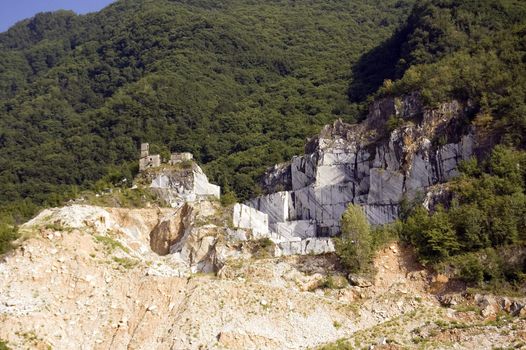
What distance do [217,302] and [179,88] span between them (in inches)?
2407

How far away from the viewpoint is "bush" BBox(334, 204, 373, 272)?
147 feet

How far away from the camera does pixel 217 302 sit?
137 ft

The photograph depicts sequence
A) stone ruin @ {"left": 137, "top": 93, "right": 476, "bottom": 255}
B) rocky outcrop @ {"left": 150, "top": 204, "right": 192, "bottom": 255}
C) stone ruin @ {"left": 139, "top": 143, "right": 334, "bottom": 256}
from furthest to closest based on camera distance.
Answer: stone ruin @ {"left": 137, "top": 93, "right": 476, "bottom": 255}
rocky outcrop @ {"left": 150, "top": 204, "right": 192, "bottom": 255}
stone ruin @ {"left": 139, "top": 143, "right": 334, "bottom": 256}

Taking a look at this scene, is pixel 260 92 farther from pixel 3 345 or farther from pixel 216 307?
pixel 3 345

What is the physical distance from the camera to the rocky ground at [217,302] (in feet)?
129

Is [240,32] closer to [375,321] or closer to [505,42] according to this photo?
[505,42]

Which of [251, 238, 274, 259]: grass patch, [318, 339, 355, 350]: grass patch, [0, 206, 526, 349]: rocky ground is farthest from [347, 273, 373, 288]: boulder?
[251, 238, 274, 259]: grass patch

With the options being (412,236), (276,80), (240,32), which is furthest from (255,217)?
(240,32)

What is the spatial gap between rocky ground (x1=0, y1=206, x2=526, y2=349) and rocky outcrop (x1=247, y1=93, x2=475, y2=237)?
37.4 ft

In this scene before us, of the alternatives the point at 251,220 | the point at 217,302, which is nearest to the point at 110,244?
the point at 217,302

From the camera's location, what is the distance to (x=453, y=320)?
132 feet

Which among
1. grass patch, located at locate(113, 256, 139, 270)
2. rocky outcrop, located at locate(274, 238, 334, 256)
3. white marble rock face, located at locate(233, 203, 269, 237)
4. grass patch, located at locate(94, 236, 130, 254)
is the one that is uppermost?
white marble rock face, located at locate(233, 203, 269, 237)

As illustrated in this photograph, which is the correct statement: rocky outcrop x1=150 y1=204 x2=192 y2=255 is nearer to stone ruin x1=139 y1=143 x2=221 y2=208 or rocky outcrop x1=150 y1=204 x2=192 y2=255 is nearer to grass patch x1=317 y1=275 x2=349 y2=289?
stone ruin x1=139 y1=143 x2=221 y2=208

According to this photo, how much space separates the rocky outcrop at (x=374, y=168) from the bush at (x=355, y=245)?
30.3ft
